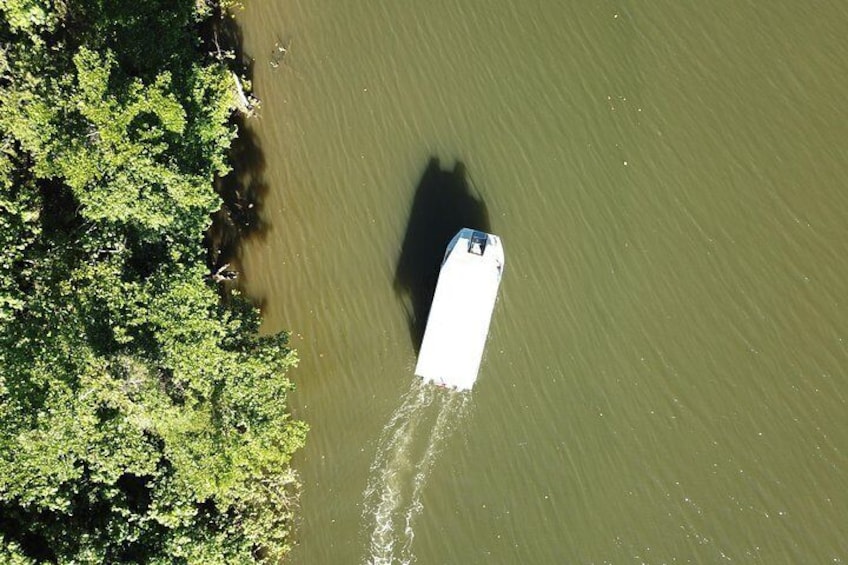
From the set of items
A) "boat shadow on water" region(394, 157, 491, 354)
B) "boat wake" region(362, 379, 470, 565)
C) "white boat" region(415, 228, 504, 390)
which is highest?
"boat shadow on water" region(394, 157, 491, 354)

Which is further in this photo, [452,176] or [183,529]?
[452,176]

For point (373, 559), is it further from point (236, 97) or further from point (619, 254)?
point (236, 97)

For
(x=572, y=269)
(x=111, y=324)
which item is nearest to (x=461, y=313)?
(x=572, y=269)

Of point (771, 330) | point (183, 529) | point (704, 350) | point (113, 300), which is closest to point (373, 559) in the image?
point (183, 529)

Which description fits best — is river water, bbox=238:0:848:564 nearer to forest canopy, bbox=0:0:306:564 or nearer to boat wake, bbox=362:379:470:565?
boat wake, bbox=362:379:470:565

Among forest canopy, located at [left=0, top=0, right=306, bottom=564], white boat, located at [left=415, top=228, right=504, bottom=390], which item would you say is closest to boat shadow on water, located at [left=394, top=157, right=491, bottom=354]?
white boat, located at [left=415, top=228, right=504, bottom=390]

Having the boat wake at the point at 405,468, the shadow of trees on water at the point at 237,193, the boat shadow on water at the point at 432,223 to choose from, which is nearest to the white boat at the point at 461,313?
the boat wake at the point at 405,468
